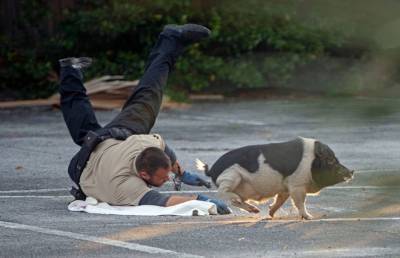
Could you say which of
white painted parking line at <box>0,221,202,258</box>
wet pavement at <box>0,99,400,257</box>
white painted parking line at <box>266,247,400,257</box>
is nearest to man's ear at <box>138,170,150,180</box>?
wet pavement at <box>0,99,400,257</box>

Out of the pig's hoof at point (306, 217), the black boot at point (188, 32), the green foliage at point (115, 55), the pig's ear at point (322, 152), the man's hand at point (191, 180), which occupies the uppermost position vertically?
the black boot at point (188, 32)

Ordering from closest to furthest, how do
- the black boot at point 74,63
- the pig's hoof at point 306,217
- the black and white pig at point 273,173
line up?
the black and white pig at point 273,173 < the pig's hoof at point 306,217 < the black boot at point 74,63

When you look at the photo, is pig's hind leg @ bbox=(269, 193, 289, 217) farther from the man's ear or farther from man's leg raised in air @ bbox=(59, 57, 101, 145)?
man's leg raised in air @ bbox=(59, 57, 101, 145)

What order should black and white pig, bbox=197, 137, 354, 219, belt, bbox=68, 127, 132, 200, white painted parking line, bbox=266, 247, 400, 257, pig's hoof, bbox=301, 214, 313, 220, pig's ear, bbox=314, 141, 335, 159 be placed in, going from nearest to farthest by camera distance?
white painted parking line, bbox=266, 247, 400, 257, pig's ear, bbox=314, 141, 335, 159, black and white pig, bbox=197, 137, 354, 219, pig's hoof, bbox=301, 214, 313, 220, belt, bbox=68, 127, 132, 200

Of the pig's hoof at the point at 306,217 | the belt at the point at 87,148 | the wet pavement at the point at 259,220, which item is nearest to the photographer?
the wet pavement at the point at 259,220

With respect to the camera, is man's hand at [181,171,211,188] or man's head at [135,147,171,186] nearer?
man's head at [135,147,171,186]

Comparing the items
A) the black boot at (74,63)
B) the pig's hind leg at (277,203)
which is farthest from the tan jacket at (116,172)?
the black boot at (74,63)

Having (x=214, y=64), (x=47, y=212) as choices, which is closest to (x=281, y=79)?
(x=214, y=64)

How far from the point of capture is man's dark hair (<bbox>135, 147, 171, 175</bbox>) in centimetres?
695

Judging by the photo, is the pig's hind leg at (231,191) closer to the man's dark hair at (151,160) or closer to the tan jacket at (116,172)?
the man's dark hair at (151,160)

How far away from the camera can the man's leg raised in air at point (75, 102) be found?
26.4ft

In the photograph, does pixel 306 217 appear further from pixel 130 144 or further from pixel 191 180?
pixel 130 144

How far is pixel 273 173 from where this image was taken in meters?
6.77

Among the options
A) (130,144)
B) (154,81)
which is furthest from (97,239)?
(154,81)
